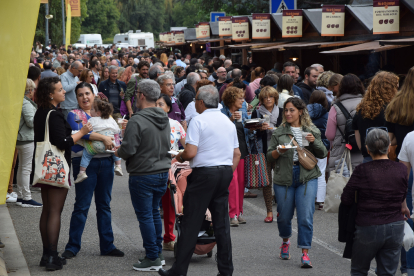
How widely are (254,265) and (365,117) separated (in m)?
1.96

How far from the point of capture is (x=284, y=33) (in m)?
18.5

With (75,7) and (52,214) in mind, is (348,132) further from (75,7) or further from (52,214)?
(75,7)

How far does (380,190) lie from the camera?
462 centimetres

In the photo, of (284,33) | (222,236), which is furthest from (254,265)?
(284,33)

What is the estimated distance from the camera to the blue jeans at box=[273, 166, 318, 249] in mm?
6059

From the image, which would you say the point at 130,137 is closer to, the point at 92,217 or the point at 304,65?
the point at 92,217

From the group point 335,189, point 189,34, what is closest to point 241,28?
point 189,34

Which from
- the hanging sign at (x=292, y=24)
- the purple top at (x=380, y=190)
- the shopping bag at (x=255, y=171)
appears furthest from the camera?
the hanging sign at (x=292, y=24)

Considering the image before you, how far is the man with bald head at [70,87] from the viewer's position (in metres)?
11.3

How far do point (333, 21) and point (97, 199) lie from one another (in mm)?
11604

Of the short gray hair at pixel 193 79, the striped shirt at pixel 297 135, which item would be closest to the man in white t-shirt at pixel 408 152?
the striped shirt at pixel 297 135

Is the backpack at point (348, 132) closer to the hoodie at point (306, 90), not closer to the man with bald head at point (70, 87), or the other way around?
the hoodie at point (306, 90)

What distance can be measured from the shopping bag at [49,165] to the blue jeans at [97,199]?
0.38 metres

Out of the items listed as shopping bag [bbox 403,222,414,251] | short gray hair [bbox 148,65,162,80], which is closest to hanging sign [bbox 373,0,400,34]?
short gray hair [bbox 148,65,162,80]
